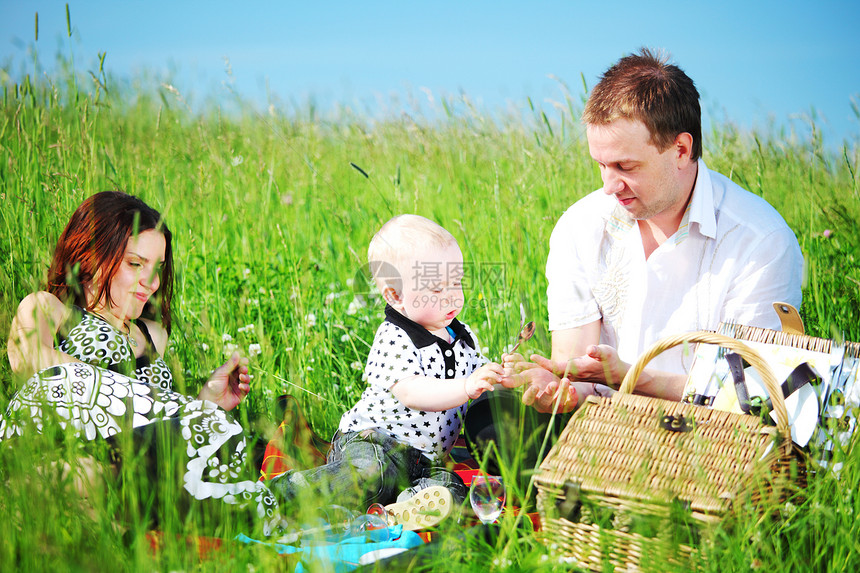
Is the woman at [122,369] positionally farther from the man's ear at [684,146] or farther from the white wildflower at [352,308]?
the man's ear at [684,146]

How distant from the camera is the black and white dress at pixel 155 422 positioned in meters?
2.12

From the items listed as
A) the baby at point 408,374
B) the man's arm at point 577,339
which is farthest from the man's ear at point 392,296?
the man's arm at point 577,339

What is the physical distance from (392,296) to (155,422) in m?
0.88

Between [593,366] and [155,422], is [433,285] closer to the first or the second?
[593,366]

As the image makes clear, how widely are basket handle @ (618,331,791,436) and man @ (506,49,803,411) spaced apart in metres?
0.25

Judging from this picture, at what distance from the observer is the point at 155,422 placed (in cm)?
219

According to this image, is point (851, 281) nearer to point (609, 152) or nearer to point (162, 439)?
point (609, 152)

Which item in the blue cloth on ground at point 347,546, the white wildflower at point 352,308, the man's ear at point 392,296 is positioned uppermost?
the man's ear at point 392,296

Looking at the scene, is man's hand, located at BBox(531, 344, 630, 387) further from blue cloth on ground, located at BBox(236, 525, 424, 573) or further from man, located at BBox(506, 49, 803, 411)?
blue cloth on ground, located at BBox(236, 525, 424, 573)

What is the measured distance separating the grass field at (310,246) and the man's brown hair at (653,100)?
0.64 m

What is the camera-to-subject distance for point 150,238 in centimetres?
264

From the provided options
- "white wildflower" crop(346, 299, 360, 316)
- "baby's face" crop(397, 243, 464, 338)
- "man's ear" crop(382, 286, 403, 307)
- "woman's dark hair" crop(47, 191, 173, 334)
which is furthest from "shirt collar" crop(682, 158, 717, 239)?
"woman's dark hair" crop(47, 191, 173, 334)

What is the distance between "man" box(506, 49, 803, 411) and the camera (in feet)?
8.68

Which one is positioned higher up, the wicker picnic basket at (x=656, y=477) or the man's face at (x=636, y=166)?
the man's face at (x=636, y=166)
